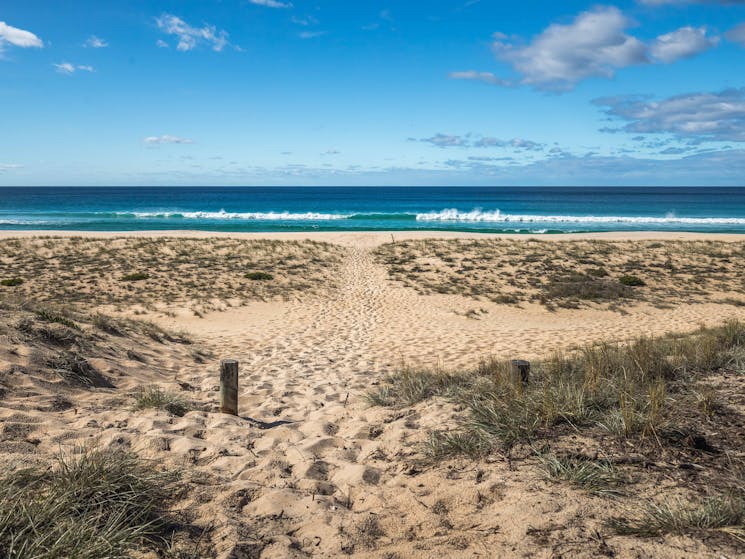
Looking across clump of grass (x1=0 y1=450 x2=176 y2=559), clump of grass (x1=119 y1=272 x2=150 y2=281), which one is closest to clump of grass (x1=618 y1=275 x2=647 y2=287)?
clump of grass (x1=119 y1=272 x2=150 y2=281)

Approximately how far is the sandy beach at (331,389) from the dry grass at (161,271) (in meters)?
0.16

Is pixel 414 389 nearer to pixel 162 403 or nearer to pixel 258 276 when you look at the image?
pixel 162 403

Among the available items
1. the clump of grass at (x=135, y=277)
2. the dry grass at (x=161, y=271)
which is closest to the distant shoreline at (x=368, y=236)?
the dry grass at (x=161, y=271)

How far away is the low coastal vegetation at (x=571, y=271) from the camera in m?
18.5

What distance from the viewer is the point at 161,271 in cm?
2103

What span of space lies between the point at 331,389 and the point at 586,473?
15.7ft

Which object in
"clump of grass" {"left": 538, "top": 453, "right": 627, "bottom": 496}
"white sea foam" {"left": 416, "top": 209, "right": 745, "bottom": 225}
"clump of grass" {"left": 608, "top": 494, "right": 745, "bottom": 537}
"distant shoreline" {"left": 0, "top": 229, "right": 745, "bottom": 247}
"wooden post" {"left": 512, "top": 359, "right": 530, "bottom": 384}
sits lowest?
"clump of grass" {"left": 538, "top": 453, "right": 627, "bottom": 496}

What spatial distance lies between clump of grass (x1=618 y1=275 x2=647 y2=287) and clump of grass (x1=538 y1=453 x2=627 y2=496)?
18.2m

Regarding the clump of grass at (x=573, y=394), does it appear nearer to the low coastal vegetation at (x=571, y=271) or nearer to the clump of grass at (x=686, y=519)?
the clump of grass at (x=686, y=519)

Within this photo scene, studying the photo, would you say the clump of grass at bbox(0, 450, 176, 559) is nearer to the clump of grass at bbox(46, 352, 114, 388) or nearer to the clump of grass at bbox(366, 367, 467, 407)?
the clump of grass at bbox(46, 352, 114, 388)

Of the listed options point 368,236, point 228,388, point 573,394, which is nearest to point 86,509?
point 228,388

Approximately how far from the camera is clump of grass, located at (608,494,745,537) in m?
3.17

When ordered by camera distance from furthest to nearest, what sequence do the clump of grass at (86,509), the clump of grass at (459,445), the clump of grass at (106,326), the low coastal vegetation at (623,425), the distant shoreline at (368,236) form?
the distant shoreline at (368,236), the clump of grass at (106,326), the clump of grass at (459,445), the low coastal vegetation at (623,425), the clump of grass at (86,509)

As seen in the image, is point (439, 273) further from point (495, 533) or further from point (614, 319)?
point (495, 533)
